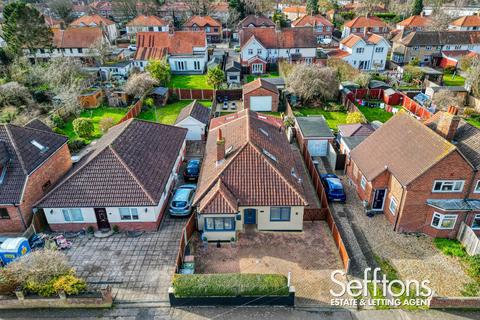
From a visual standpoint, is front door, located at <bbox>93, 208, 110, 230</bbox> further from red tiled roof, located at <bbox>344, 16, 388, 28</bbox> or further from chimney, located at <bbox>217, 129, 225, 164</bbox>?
red tiled roof, located at <bbox>344, 16, 388, 28</bbox>

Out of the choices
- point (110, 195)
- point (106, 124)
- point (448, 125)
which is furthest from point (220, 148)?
point (106, 124)

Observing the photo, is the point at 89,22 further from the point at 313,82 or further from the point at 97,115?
the point at 313,82

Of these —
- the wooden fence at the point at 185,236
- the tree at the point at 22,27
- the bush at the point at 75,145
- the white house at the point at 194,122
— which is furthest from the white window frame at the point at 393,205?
the tree at the point at 22,27

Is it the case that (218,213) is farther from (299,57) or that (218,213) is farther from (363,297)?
(299,57)

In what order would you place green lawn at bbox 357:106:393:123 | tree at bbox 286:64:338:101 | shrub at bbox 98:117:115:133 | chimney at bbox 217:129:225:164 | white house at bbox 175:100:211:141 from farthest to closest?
tree at bbox 286:64:338:101 → green lawn at bbox 357:106:393:123 → shrub at bbox 98:117:115:133 → white house at bbox 175:100:211:141 → chimney at bbox 217:129:225:164

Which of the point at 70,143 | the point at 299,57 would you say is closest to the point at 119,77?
the point at 70,143

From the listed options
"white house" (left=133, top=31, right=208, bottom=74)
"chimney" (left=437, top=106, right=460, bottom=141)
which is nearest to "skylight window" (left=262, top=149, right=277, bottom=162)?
"chimney" (left=437, top=106, right=460, bottom=141)
